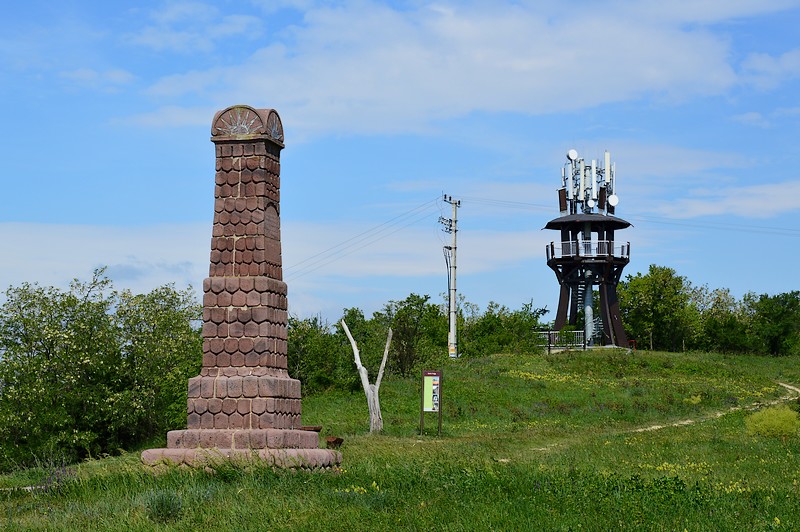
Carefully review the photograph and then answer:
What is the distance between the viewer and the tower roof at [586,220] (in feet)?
188

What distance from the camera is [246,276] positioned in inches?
555

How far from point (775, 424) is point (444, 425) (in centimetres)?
1104

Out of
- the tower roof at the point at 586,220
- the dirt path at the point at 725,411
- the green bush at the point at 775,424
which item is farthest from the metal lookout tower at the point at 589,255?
the green bush at the point at 775,424

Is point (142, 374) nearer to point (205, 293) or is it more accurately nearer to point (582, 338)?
point (205, 293)

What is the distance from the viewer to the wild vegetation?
34.5 feet

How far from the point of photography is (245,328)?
14.0m

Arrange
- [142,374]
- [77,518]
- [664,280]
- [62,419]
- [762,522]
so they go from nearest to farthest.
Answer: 1. [762,522]
2. [77,518]
3. [62,419]
4. [142,374]
5. [664,280]

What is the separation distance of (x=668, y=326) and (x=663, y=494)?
5595cm

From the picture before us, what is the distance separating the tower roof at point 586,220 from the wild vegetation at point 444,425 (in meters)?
7.37

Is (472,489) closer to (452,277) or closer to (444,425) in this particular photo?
(444,425)

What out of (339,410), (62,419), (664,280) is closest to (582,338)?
(664,280)

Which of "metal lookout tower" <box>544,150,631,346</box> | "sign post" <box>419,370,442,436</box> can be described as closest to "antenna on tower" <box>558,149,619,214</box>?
"metal lookout tower" <box>544,150,631,346</box>

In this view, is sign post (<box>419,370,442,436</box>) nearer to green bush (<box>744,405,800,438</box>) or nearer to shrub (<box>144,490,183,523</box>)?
green bush (<box>744,405,800,438</box>)

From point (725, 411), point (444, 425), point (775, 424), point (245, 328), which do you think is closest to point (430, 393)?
point (444, 425)
